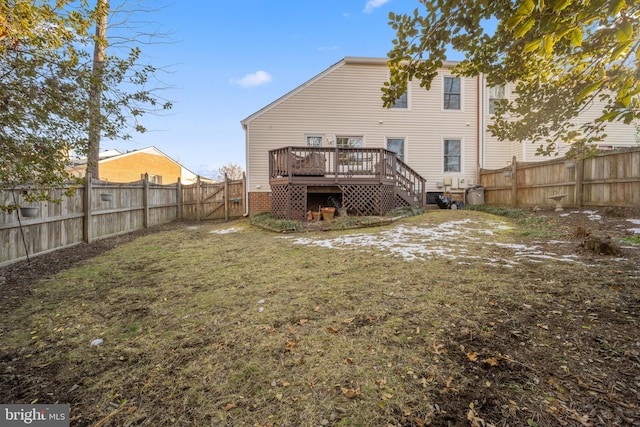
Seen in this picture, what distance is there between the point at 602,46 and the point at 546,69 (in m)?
0.86

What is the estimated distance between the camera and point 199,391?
1.99 metres

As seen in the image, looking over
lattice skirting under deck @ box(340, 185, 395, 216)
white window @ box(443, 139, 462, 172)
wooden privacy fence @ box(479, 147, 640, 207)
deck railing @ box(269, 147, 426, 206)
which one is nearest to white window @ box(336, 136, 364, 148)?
deck railing @ box(269, 147, 426, 206)

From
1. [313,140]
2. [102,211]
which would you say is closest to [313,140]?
[313,140]

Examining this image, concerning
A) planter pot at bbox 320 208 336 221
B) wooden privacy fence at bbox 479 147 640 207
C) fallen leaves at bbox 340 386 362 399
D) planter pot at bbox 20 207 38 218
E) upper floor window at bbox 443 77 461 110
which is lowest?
fallen leaves at bbox 340 386 362 399

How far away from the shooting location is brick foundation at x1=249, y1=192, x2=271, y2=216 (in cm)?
1223

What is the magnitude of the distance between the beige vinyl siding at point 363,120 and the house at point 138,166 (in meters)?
15.2

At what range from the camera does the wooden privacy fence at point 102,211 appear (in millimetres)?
5312

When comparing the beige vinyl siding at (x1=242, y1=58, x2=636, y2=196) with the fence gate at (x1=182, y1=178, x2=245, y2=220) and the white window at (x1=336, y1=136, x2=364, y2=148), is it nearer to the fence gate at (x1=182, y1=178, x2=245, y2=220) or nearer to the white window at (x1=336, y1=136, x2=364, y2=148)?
the white window at (x1=336, y1=136, x2=364, y2=148)

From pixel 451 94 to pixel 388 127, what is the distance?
3.31m

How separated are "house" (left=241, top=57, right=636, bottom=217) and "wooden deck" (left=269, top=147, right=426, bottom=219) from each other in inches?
58.8

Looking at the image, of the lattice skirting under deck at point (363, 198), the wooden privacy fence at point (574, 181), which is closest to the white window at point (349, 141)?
the lattice skirting under deck at point (363, 198)

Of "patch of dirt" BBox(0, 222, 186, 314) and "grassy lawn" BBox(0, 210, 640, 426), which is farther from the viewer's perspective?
"patch of dirt" BBox(0, 222, 186, 314)

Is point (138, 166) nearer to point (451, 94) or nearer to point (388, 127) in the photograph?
point (388, 127)

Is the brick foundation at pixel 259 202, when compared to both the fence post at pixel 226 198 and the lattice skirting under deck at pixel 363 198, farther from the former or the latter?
the lattice skirting under deck at pixel 363 198
